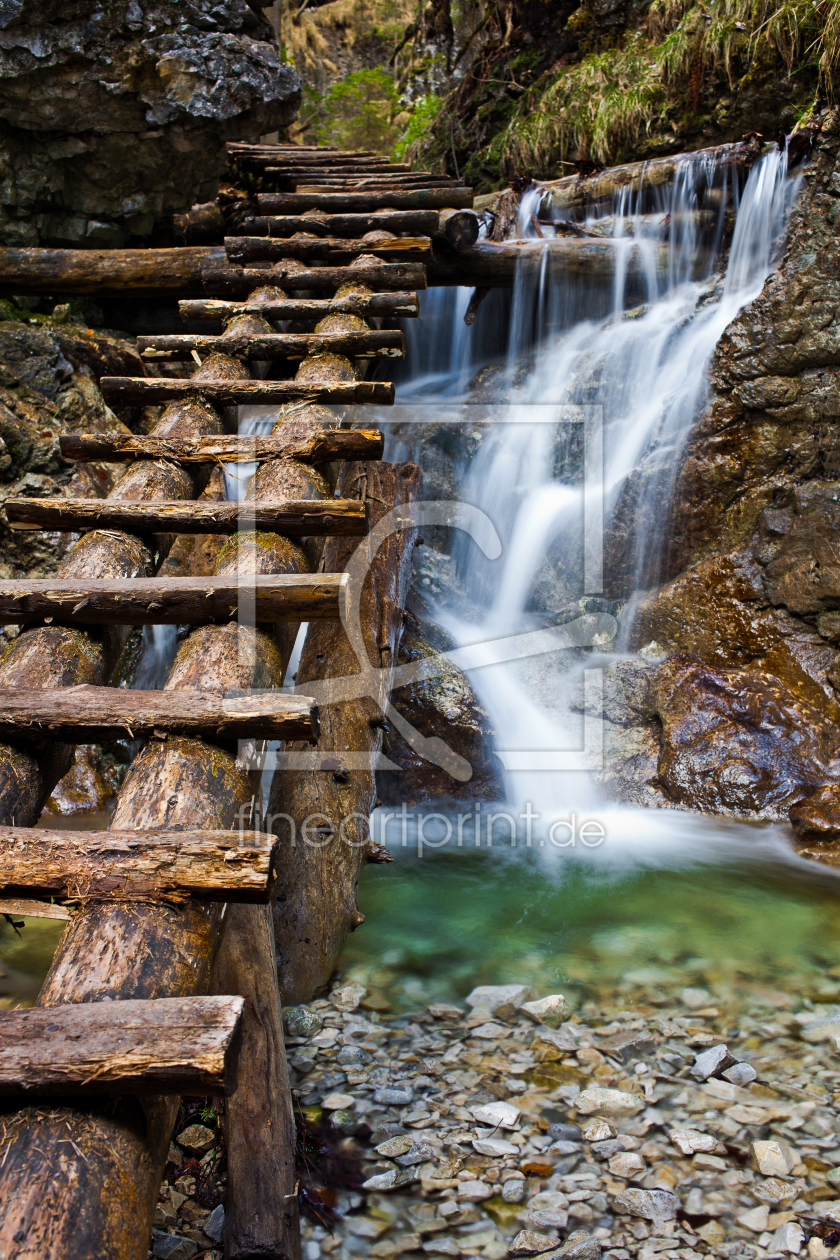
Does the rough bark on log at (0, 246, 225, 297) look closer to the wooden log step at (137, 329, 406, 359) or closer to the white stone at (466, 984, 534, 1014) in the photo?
the wooden log step at (137, 329, 406, 359)

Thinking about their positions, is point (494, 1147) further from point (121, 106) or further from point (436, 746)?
point (121, 106)

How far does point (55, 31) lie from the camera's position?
5.32 meters

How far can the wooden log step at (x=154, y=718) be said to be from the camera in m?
2.15

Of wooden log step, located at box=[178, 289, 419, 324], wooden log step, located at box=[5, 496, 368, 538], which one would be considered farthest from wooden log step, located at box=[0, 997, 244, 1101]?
wooden log step, located at box=[178, 289, 419, 324]

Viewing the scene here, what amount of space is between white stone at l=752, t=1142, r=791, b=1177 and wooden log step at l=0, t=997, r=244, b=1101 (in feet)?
5.28

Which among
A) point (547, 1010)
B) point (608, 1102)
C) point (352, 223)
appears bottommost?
point (608, 1102)

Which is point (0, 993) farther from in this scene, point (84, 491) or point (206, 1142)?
point (84, 491)

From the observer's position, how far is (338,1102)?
2461 millimetres

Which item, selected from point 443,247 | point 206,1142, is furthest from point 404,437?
point 206,1142

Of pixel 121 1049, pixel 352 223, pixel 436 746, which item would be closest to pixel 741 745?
pixel 436 746

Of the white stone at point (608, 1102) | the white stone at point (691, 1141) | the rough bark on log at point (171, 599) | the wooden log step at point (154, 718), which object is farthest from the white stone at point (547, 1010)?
the rough bark on log at point (171, 599)

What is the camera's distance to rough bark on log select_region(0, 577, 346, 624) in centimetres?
258

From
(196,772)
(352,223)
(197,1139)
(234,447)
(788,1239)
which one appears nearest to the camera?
(788,1239)

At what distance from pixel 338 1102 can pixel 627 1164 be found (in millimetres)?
858
